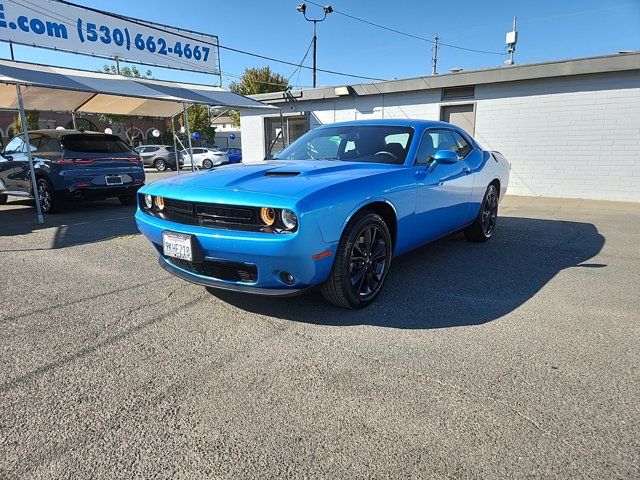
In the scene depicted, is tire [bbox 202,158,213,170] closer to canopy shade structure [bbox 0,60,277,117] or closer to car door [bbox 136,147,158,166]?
car door [bbox 136,147,158,166]

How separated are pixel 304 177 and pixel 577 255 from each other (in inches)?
149

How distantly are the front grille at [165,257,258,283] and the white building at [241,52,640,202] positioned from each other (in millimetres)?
7626

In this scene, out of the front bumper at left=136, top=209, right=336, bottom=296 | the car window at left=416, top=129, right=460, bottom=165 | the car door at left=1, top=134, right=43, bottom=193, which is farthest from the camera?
the car door at left=1, top=134, right=43, bottom=193

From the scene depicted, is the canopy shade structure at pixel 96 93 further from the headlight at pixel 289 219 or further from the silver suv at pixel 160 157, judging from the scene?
the silver suv at pixel 160 157

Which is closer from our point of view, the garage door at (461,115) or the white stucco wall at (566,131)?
the white stucco wall at (566,131)

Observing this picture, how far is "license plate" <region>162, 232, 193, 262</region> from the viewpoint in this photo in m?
2.86

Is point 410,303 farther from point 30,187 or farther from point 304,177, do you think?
point 30,187

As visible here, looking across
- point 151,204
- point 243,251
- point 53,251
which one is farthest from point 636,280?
point 53,251

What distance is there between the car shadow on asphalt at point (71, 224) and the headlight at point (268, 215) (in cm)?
405

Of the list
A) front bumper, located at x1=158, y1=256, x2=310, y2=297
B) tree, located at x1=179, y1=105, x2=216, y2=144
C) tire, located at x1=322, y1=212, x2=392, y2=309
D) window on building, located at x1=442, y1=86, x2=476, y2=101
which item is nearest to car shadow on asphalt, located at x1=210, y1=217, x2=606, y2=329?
tire, located at x1=322, y1=212, x2=392, y2=309

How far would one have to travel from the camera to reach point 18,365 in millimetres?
2482

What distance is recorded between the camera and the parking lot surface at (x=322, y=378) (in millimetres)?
1769

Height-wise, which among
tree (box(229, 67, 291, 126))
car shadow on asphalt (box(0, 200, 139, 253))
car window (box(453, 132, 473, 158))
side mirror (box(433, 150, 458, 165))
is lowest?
car shadow on asphalt (box(0, 200, 139, 253))

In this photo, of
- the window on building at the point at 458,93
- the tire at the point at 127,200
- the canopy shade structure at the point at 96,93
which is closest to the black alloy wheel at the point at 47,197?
the tire at the point at 127,200
